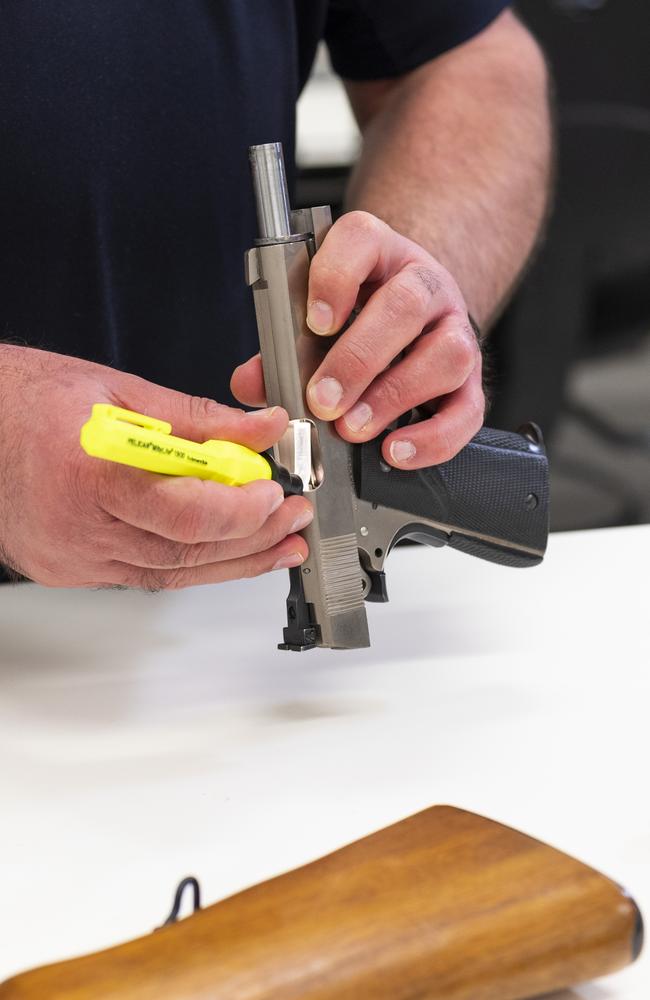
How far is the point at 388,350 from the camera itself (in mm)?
810

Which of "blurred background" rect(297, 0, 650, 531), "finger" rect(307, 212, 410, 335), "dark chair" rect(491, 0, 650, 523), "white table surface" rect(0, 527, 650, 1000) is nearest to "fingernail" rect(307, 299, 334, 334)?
"finger" rect(307, 212, 410, 335)

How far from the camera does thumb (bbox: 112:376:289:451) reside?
729 millimetres

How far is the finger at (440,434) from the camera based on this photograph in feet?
2.72

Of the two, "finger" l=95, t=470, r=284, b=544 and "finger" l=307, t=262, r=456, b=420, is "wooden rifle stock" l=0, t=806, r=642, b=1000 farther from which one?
"finger" l=307, t=262, r=456, b=420

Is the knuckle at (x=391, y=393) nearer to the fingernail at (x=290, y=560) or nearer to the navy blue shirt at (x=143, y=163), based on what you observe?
the fingernail at (x=290, y=560)

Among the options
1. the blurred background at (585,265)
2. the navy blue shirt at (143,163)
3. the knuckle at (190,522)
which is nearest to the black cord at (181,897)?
the knuckle at (190,522)

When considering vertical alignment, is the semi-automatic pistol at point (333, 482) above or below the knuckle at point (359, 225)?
below

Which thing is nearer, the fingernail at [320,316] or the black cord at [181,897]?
the black cord at [181,897]

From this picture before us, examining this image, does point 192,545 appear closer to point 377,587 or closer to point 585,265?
point 377,587

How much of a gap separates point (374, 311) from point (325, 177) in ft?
5.87

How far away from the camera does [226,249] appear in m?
1.17

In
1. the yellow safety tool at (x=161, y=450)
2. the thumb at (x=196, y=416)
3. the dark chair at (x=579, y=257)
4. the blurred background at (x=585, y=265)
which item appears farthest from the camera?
the blurred background at (x=585, y=265)

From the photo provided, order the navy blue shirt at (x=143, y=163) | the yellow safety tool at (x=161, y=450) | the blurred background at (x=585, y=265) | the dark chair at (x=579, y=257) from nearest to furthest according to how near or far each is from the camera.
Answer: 1. the yellow safety tool at (x=161, y=450)
2. the navy blue shirt at (x=143, y=163)
3. the dark chair at (x=579, y=257)
4. the blurred background at (x=585, y=265)

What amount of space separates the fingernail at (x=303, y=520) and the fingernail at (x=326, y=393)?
0.24 ft
